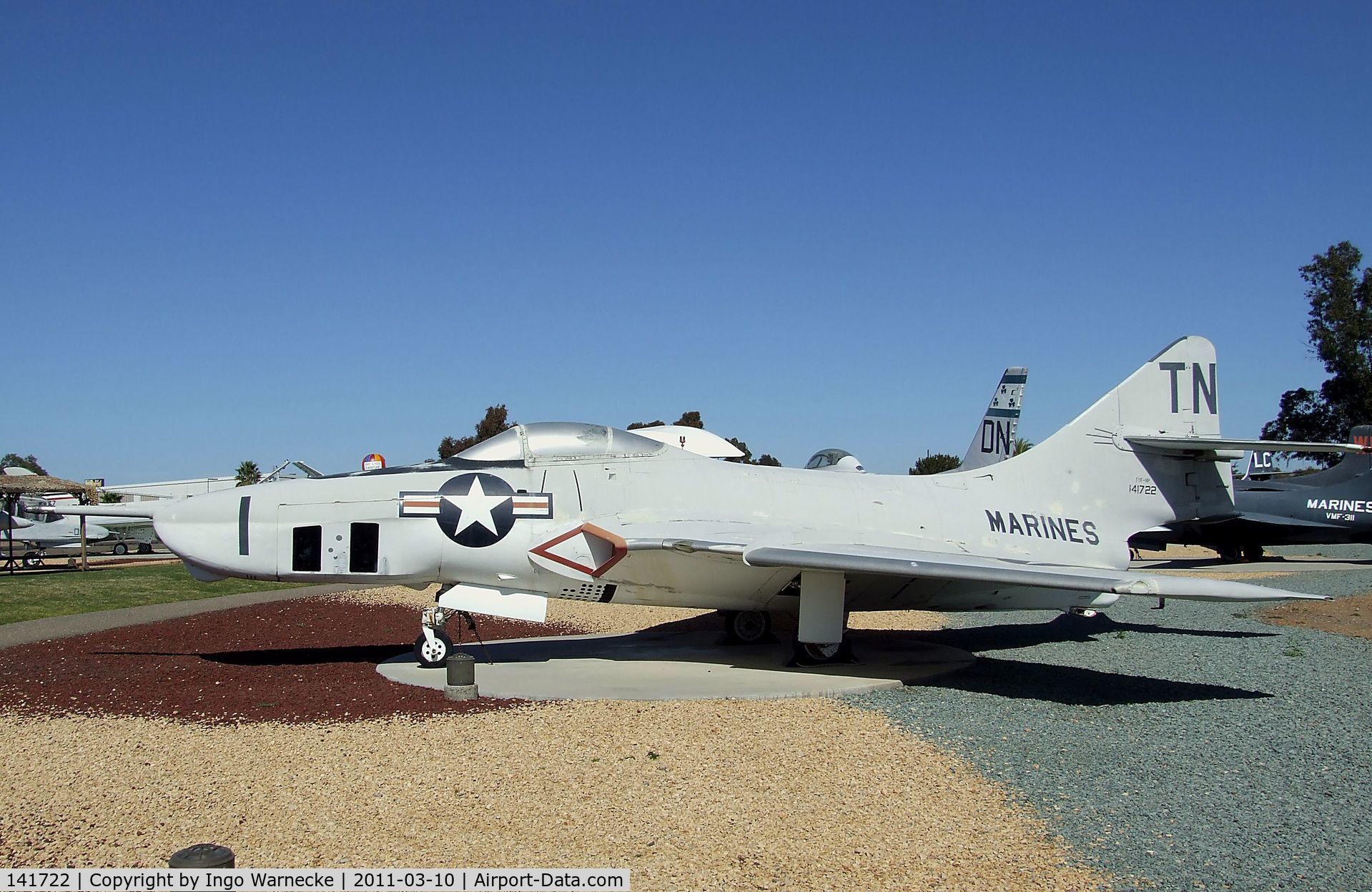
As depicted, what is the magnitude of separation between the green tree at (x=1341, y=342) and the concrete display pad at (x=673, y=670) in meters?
48.3

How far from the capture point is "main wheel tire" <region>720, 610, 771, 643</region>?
38.9 ft

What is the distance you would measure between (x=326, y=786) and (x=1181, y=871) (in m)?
4.70

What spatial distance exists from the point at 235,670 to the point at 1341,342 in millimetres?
56635

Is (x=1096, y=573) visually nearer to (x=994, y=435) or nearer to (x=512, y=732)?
(x=512, y=732)

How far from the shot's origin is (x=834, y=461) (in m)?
25.6

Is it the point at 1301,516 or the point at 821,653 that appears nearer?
the point at 821,653

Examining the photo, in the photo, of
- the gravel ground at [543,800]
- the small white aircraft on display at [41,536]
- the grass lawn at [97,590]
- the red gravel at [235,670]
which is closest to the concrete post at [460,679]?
the red gravel at [235,670]

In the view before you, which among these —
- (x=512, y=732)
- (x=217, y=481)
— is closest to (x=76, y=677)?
(x=512, y=732)

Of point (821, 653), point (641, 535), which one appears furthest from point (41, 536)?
point (821, 653)

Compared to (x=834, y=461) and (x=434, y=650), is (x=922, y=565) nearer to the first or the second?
(x=434, y=650)

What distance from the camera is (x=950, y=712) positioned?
25.5ft

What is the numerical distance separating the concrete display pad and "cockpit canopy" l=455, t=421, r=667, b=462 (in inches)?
89.2

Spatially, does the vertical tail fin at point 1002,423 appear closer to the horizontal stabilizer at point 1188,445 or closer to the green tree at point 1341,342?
the horizontal stabilizer at point 1188,445

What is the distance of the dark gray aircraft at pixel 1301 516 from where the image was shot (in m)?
25.6
